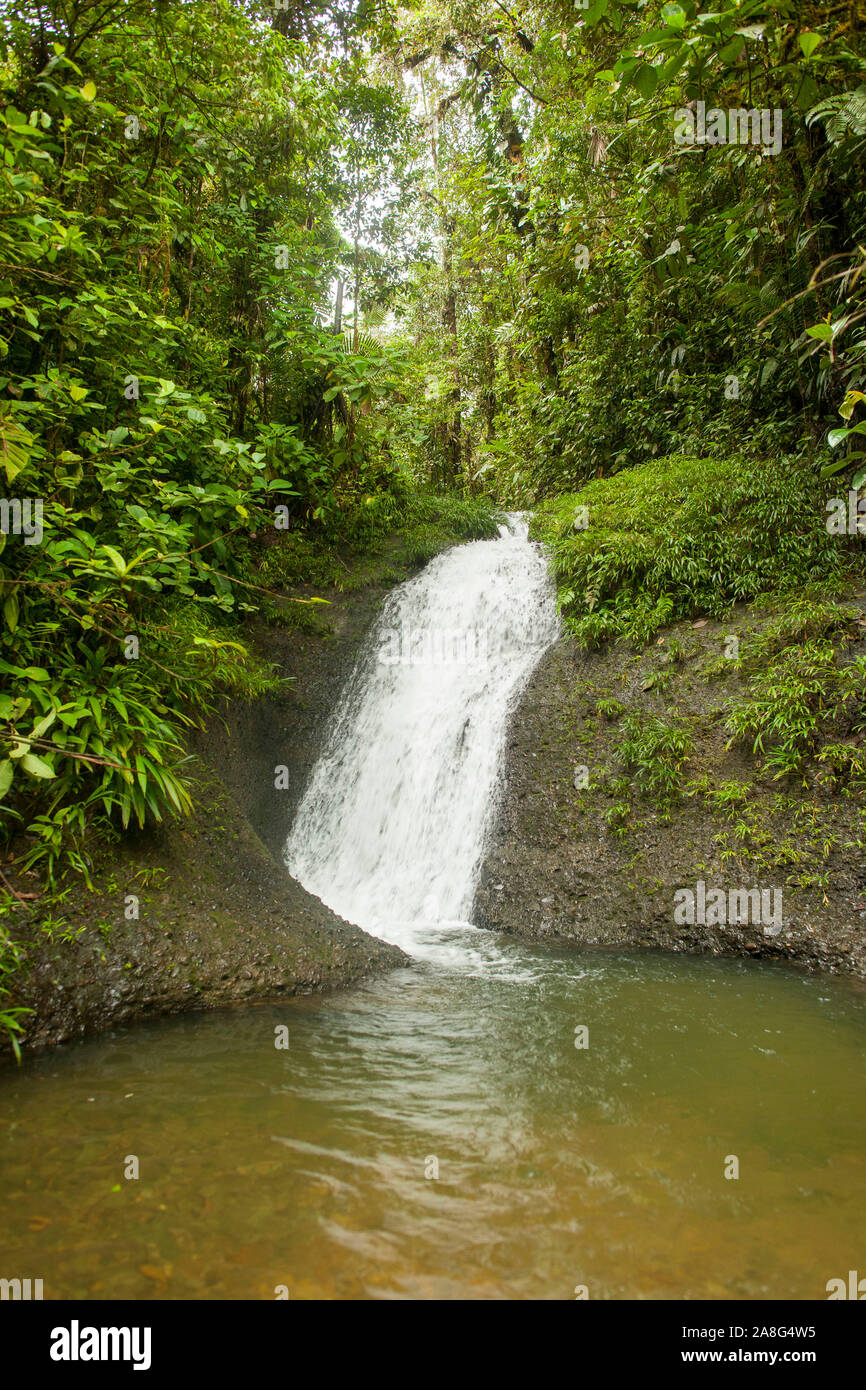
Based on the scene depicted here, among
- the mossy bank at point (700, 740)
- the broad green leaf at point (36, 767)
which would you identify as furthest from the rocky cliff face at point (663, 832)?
the broad green leaf at point (36, 767)

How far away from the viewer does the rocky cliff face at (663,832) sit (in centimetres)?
520

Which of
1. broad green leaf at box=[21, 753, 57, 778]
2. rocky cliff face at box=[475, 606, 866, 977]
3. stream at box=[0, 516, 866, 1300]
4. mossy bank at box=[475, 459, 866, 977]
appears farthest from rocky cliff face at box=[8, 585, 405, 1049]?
mossy bank at box=[475, 459, 866, 977]

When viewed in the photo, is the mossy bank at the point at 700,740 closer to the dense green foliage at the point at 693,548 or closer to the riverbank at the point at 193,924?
the dense green foliage at the point at 693,548

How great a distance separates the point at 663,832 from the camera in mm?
5973

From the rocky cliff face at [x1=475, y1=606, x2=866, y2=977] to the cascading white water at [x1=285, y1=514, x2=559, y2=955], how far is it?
447 mm

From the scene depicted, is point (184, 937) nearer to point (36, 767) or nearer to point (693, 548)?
point (36, 767)

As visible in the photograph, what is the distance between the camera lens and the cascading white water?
22.0 ft

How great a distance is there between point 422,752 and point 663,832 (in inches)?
114

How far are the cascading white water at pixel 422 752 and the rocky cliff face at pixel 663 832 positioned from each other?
0.45 meters

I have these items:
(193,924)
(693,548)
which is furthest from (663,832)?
(193,924)

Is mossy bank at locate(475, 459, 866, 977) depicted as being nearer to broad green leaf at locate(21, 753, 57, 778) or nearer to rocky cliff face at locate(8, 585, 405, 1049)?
rocky cliff face at locate(8, 585, 405, 1049)

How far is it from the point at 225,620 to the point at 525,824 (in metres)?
4.53
